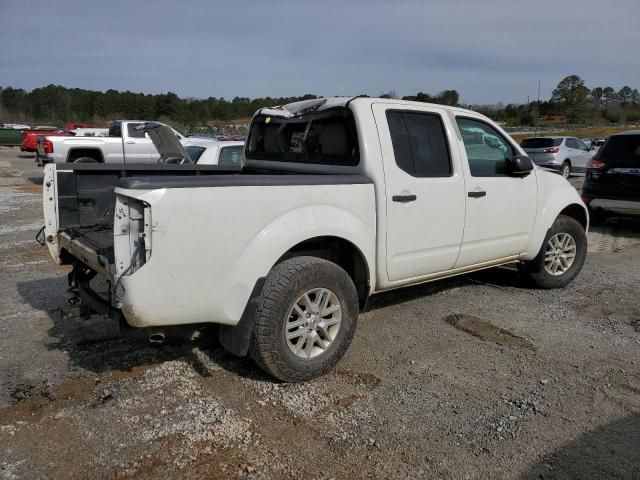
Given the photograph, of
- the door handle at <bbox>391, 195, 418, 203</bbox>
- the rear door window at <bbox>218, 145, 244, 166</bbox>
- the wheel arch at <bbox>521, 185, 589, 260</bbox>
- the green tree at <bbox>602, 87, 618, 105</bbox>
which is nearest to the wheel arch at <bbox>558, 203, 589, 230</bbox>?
the wheel arch at <bbox>521, 185, 589, 260</bbox>

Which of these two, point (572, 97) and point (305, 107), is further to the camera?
point (572, 97)

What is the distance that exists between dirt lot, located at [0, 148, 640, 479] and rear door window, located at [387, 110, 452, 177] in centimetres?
138

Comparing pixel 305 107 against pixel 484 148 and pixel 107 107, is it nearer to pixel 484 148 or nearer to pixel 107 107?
pixel 484 148

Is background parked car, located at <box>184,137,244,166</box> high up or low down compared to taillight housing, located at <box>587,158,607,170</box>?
up

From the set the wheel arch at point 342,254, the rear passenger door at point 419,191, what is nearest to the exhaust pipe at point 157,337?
the wheel arch at point 342,254

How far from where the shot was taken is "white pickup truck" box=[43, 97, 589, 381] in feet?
9.76

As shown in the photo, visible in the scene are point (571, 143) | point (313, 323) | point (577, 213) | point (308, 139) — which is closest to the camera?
point (313, 323)

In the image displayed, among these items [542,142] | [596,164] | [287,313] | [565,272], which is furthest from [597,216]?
[542,142]

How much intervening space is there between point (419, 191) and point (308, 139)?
1071 millimetres

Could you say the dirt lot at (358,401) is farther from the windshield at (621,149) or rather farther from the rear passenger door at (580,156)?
the rear passenger door at (580,156)

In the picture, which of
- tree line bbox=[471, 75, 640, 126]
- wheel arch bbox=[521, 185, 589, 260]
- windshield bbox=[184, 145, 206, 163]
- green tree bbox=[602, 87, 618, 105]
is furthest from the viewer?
green tree bbox=[602, 87, 618, 105]

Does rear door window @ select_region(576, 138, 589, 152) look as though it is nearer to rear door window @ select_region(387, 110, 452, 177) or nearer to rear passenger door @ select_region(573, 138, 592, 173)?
rear passenger door @ select_region(573, 138, 592, 173)

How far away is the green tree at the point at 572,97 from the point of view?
158 feet

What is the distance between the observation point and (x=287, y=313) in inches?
134
